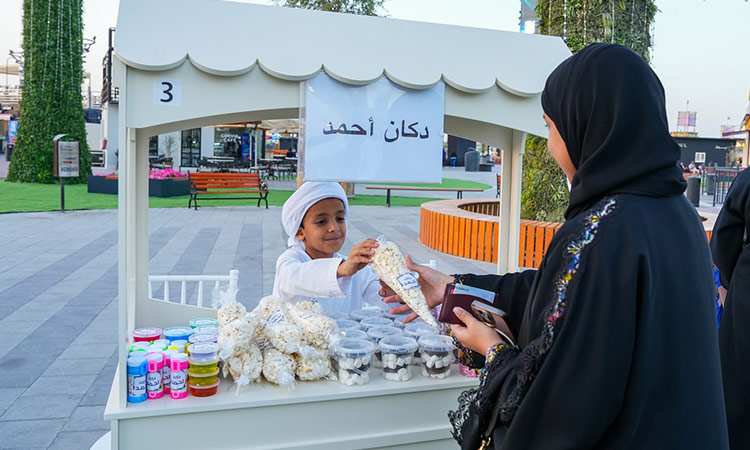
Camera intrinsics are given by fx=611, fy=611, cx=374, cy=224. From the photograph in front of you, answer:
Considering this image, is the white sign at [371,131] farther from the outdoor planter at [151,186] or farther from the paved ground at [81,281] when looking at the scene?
the outdoor planter at [151,186]

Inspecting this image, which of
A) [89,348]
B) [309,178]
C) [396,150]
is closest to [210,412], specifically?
[309,178]

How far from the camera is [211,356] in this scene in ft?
7.57

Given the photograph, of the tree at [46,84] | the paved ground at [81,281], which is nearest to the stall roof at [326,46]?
the paved ground at [81,281]

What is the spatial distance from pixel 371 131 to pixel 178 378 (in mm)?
1233

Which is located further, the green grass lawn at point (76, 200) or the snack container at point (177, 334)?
the green grass lawn at point (76, 200)

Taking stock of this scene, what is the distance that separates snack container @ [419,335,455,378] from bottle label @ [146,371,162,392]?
1056mm

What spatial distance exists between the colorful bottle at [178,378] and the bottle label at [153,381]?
49 millimetres

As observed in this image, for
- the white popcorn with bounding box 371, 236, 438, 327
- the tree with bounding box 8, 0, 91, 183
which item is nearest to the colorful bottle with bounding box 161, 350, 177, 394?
the white popcorn with bounding box 371, 236, 438, 327

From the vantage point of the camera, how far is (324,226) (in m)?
3.16

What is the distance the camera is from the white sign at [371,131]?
2.45 meters

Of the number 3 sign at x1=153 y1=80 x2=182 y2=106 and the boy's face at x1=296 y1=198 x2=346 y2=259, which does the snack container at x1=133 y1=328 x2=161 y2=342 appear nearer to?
the boy's face at x1=296 y1=198 x2=346 y2=259

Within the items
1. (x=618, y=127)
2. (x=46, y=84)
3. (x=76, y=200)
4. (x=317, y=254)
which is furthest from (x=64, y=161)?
(x=618, y=127)

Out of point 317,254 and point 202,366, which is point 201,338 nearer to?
point 202,366

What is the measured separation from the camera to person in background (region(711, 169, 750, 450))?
2.89 metres
